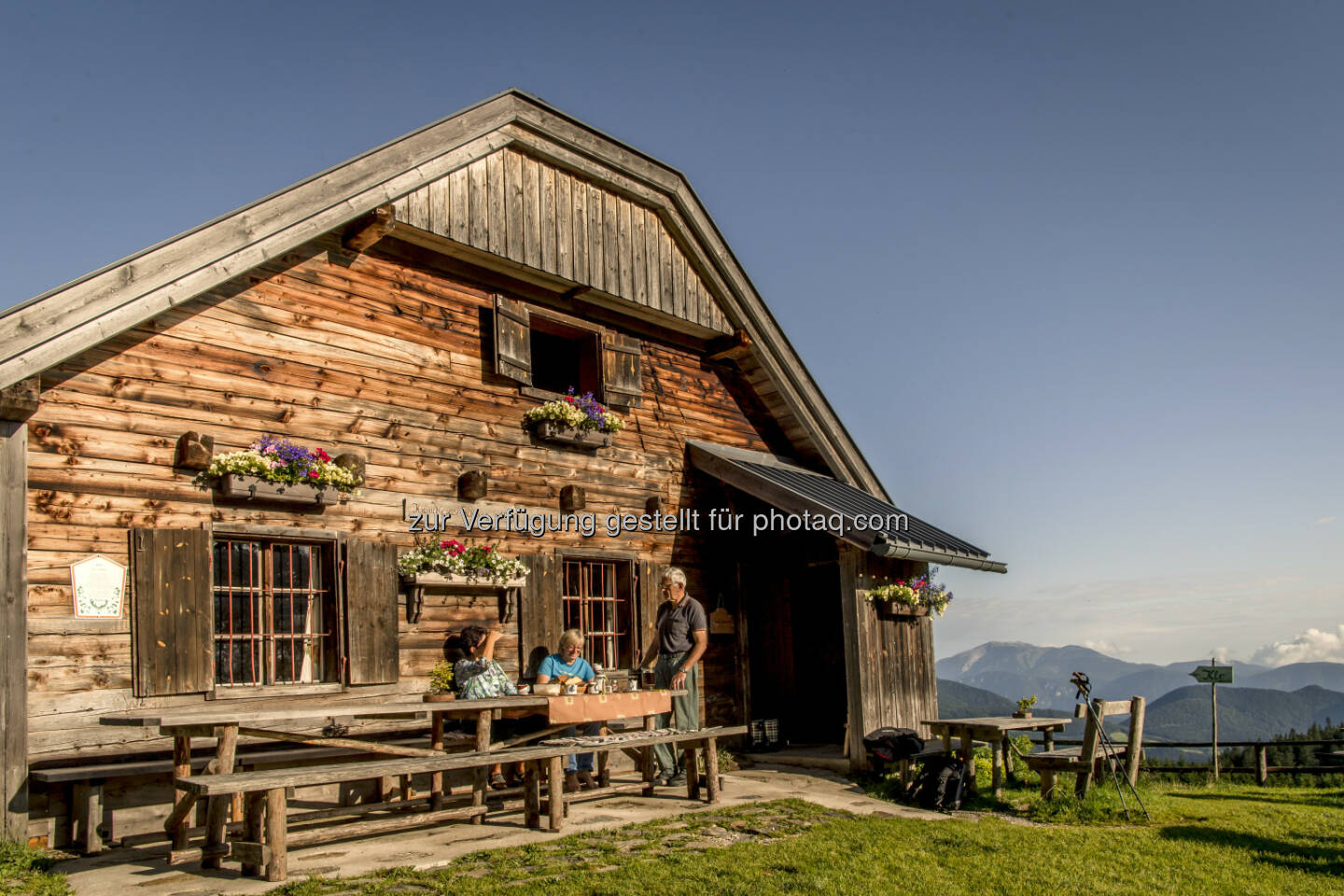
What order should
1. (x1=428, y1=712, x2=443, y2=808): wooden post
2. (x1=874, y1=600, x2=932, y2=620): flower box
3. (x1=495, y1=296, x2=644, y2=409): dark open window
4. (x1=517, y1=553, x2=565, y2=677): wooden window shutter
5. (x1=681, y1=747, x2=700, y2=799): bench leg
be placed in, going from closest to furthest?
(x1=428, y1=712, x2=443, y2=808): wooden post → (x1=681, y1=747, x2=700, y2=799): bench leg → (x1=517, y1=553, x2=565, y2=677): wooden window shutter → (x1=495, y1=296, x2=644, y2=409): dark open window → (x1=874, y1=600, x2=932, y2=620): flower box

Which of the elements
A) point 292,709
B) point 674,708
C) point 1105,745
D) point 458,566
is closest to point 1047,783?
point 1105,745

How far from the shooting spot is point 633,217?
12.2 m

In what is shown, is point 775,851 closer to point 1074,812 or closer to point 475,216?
point 1074,812

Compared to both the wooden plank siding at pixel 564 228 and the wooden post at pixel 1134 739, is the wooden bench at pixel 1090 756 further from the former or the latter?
the wooden plank siding at pixel 564 228

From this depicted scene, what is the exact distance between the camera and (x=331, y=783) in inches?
291

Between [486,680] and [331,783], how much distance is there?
1625 millimetres

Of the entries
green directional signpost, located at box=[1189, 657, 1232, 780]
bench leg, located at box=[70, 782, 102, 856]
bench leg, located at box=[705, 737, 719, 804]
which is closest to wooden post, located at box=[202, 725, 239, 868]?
bench leg, located at box=[70, 782, 102, 856]

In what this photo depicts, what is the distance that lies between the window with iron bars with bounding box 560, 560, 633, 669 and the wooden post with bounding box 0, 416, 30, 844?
5.17m

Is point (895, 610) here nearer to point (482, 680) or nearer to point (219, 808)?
point (482, 680)

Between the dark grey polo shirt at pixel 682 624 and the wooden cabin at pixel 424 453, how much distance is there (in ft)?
4.33

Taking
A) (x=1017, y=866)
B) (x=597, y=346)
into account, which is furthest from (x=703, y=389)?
(x=1017, y=866)

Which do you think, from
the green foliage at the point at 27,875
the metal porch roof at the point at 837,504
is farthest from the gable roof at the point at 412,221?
the green foliage at the point at 27,875

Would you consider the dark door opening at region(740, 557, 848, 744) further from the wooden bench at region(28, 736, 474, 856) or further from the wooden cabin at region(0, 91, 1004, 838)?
the wooden bench at region(28, 736, 474, 856)

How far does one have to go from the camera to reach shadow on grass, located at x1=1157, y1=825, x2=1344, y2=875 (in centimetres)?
753
